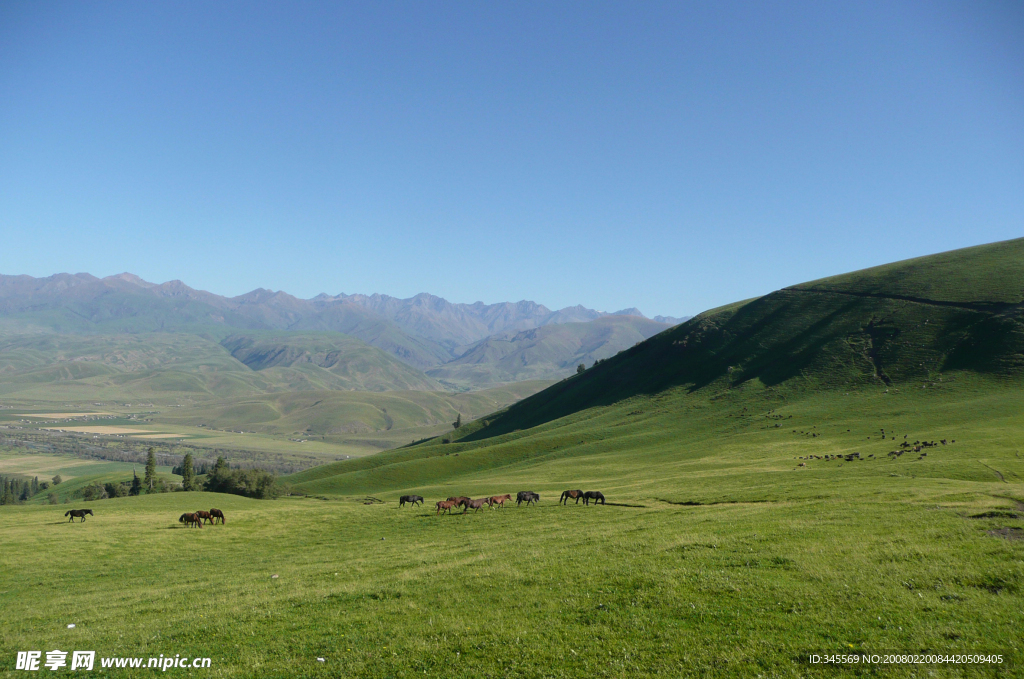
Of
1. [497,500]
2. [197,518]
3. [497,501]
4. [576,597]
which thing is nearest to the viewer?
[576,597]

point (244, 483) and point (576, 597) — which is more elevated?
point (576, 597)

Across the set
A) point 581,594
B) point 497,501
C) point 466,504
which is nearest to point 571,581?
point 581,594

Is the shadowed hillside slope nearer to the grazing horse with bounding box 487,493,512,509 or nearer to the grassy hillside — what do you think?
the grazing horse with bounding box 487,493,512,509

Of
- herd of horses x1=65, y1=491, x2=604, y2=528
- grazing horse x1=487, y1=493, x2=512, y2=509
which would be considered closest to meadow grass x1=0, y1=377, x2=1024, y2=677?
herd of horses x1=65, y1=491, x2=604, y2=528

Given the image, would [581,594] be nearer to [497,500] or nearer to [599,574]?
[599,574]

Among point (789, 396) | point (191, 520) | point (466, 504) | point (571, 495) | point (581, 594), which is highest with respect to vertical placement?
point (581, 594)

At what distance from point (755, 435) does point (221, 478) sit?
102 metres

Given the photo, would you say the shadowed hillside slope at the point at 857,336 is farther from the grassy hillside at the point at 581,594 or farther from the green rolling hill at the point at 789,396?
the grassy hillside at the point at 581,594

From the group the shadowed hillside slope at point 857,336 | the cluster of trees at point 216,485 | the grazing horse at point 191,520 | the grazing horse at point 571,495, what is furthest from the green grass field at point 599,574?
the shadowed hillside slope at point 857,336

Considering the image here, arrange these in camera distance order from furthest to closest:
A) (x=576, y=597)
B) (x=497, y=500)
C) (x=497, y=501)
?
(x=497, y=500) < (x=497, y=501) < (x=576, y=597)

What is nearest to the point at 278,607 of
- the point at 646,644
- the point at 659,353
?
the point at 646,644

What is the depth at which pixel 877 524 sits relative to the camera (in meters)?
26.0

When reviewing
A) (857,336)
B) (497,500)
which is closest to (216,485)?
(497,500)

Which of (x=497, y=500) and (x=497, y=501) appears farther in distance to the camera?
(x=497, y=500)
